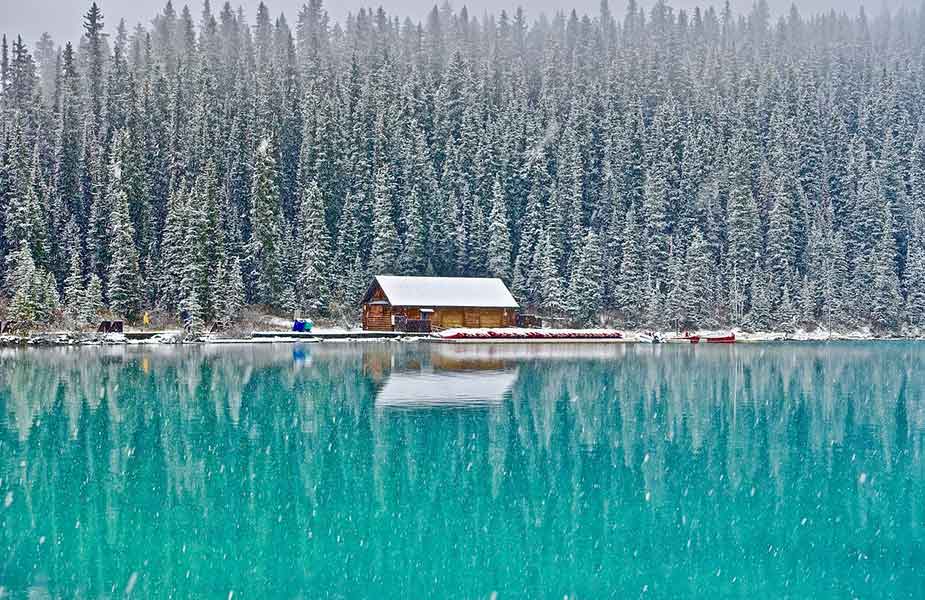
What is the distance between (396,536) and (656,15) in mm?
159892

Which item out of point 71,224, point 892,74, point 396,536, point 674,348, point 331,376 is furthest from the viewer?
point 892,74

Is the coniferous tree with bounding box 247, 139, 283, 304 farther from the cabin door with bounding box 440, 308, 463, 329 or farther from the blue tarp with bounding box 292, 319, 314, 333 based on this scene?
the cabin door with bounding box 440, 308, 463, 329

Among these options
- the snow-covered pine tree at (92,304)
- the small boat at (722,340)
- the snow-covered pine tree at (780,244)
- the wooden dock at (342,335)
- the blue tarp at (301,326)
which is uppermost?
the snow-covered pine tree at (780,244)

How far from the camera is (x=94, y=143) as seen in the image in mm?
89688

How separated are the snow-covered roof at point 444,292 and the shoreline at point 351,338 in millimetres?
3950

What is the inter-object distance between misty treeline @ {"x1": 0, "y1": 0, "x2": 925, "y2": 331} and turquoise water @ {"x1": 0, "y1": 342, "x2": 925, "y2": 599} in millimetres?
42933

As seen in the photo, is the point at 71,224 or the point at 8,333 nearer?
the point at 8,333

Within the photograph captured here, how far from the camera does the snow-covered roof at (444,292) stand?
3132 inches

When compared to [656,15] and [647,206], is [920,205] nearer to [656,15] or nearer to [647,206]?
[647,206]

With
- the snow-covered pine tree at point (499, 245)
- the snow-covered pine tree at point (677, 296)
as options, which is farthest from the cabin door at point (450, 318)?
the snow-covered pine tree at point (677, 296)

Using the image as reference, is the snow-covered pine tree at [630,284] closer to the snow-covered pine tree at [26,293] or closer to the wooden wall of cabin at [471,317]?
the wooden wall of cabin at [471,317]

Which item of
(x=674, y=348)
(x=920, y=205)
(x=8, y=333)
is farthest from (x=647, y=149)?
(x=8, y=333)

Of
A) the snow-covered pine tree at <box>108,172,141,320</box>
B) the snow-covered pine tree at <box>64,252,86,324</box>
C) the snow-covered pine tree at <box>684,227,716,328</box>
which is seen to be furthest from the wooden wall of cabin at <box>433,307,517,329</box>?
the snow-covered pine tree at <box>64,252,86,324</box>

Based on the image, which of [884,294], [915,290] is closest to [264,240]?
[884,294]
